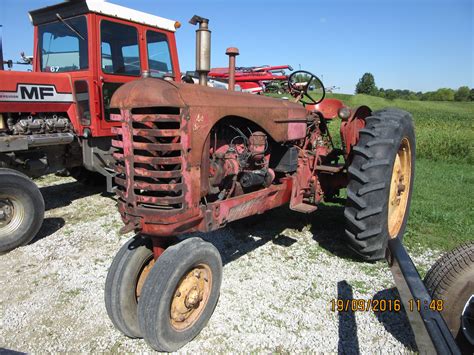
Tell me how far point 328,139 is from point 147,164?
2.61m

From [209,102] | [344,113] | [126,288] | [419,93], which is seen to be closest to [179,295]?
[126,288]

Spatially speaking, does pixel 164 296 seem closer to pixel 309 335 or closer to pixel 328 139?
pixel 309 335

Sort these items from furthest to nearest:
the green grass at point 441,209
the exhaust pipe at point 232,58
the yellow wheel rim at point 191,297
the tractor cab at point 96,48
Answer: the tractor cab at point 96,48, the green grass at point 441,209, the exhaust pipe at point 232,58, the yellow wheel rim at point 191,297

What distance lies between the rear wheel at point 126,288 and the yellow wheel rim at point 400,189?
265cm

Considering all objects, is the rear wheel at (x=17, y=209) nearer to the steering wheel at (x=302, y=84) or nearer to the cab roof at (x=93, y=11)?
the cab roof at (x=93, y=11)

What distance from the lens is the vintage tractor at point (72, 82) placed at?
478cm

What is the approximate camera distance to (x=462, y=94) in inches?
2322

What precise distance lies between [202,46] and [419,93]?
75727mm

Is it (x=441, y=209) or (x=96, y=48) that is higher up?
(x=96, y=48)

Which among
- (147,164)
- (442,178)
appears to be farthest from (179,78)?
(442,178)

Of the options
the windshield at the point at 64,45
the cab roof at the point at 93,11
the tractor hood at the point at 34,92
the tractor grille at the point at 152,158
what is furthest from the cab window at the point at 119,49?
the tractor grille at the point at 152,158

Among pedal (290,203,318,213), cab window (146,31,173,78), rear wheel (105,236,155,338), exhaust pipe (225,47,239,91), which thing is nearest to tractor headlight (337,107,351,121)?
pedal (290,203,318,213)

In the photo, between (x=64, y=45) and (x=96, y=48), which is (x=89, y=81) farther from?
(x=64, y=45)

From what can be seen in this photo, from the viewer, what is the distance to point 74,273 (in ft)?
11.7
